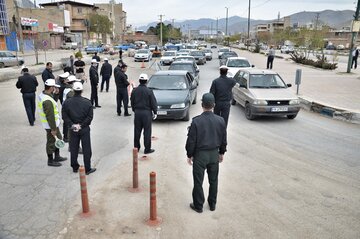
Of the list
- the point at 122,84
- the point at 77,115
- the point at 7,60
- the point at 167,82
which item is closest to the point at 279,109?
the point at 167,82

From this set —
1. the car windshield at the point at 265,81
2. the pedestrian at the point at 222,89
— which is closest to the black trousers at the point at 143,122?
the pedestrian at the point at 222,89

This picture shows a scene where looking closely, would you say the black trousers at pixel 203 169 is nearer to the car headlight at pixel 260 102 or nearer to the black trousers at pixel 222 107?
the black trousers at pixel 222 107

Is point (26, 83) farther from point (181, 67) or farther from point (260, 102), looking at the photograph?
point (181, 67)

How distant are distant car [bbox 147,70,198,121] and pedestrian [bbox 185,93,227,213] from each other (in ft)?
16.8

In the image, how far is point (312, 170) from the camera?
653 centimetres

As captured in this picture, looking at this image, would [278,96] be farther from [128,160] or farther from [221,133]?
[221,133]

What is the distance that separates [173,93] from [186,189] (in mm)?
5301

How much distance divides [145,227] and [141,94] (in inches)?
136

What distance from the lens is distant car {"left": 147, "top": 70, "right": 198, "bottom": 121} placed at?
32.1 ft

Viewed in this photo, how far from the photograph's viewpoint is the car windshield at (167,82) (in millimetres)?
11016

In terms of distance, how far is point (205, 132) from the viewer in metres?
4.47

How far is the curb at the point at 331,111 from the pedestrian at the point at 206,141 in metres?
7.86

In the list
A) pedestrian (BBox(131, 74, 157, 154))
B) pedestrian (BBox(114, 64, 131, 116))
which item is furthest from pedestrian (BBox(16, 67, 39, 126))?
pedestrian (BBox(131, 74, 157, 154))

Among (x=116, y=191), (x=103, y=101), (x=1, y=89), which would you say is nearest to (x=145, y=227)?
(x=116, y=191)
